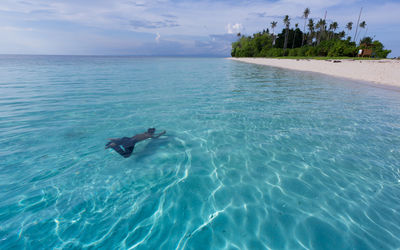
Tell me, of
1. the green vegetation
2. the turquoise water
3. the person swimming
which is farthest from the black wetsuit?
the green vegetation

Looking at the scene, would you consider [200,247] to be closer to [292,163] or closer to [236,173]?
[236,173]

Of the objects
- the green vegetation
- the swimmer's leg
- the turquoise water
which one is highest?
the green vegetation

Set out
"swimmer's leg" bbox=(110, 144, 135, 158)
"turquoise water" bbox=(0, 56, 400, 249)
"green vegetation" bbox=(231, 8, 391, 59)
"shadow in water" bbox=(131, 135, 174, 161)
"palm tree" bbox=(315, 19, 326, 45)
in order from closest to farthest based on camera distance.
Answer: "turquoise water" bbox=(0, 56, 400, 249) → "swimmer's leg" bbox=(110, 144, 135, 158) → "shadow in water" bbox=(131, 135, 174, 161) → "green vegetation" bbox=(231, 8, 391, 59) → "palm tree" bbox=(315, 19, 326, 45)

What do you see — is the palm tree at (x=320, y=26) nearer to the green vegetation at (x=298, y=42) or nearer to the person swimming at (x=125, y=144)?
the green vegetation at (x=298, y=42)

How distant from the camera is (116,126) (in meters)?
7.33

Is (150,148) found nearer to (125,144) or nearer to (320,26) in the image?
(125,144)

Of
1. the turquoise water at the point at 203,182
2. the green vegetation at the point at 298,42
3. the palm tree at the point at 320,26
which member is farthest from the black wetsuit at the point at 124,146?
the palm tree at the point at 320,26

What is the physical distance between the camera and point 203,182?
4371mm

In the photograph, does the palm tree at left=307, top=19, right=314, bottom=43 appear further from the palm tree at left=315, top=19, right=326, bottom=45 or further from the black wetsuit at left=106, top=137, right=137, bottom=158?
the black wetsuit at left=106, top=137, right=137, bottom=158

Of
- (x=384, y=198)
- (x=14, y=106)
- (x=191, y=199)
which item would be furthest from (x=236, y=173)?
(x=14, y=106)

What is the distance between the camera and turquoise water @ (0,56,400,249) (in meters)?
3.11

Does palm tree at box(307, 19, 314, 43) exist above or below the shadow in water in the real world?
above

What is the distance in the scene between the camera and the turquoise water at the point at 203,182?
10.2ft

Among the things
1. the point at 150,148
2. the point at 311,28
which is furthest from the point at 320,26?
the point at 150,148
